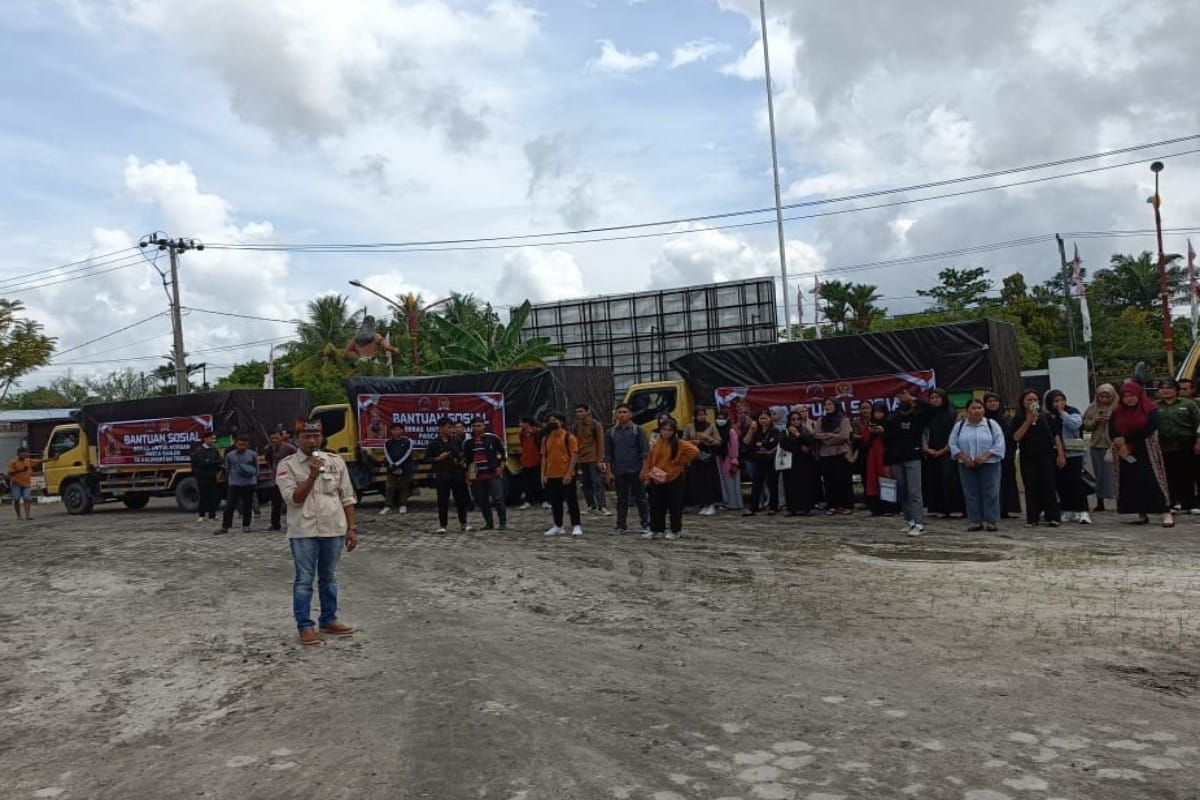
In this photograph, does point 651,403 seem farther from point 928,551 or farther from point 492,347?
point 492,347

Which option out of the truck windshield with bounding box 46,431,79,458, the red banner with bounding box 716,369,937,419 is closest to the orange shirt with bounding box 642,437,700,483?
the red banner with bounding box 716,369,937,419

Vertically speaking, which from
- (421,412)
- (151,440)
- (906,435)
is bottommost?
(906,435)

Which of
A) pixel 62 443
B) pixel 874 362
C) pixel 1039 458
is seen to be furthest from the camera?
pixel 62 443

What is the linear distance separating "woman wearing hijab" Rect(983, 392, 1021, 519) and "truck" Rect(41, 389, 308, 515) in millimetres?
14400

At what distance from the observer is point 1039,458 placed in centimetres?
1112

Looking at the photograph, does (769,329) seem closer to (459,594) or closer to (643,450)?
(643,450)

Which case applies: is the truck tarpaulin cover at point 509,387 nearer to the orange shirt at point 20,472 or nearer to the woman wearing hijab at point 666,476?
the woman wearing hijab at point 666,476

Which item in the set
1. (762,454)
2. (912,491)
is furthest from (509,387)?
(912,491)

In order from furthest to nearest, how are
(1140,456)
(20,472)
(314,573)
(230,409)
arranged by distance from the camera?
(20,472) → (230,409) → (1140,456) → (314,573)

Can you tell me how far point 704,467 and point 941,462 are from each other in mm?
3763

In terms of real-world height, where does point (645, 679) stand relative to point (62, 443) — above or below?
below

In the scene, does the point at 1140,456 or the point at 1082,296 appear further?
the point at 1082,296

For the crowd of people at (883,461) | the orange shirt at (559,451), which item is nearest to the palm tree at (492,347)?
the crowd of people at (883,461)

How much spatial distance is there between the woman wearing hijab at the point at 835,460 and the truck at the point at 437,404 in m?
6.04
